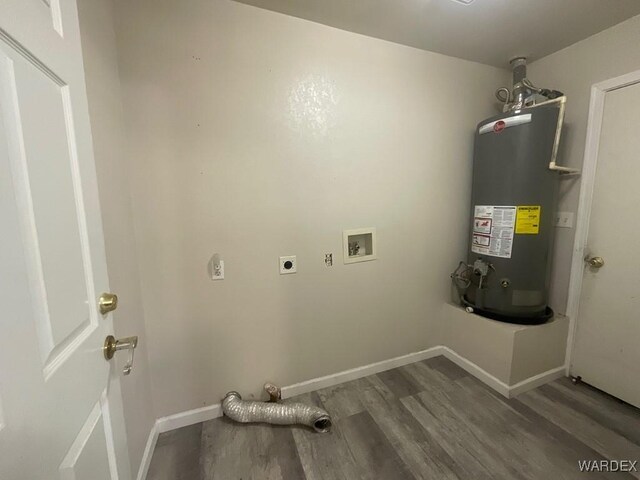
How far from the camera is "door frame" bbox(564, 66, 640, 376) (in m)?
1.64

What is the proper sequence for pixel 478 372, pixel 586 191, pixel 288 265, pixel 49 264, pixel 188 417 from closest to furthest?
pixel 49 264
pixel 188 417
pixel 288 265
pixel 586 191
pixel 478 372

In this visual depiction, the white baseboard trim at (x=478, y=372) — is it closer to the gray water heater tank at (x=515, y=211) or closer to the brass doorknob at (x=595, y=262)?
the gray water heater tank at (x=515, y=211)

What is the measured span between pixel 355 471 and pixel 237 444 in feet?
2.10

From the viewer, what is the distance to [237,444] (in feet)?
4.62

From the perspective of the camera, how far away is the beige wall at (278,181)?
4.39ft

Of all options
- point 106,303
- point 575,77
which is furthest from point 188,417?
point 575,77

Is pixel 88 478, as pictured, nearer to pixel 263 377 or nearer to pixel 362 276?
pixel 263 377

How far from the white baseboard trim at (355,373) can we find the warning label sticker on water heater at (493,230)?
0.94m

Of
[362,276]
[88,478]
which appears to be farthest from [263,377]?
[88,478]

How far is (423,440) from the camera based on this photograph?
1419mm

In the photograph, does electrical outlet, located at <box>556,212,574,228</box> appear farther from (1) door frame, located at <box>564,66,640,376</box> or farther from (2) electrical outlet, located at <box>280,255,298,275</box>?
(2) electrical outlet, located at <box>280,255,298,275</box>

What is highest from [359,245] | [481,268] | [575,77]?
[575,77]

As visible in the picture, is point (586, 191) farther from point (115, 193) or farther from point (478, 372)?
point (115, 193)

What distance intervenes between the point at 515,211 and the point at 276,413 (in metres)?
1.95
